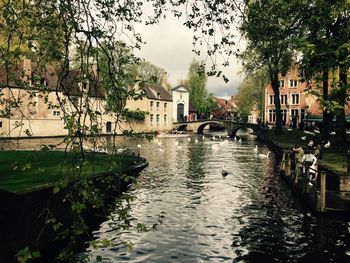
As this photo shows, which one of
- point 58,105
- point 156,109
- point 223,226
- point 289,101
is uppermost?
point 289,101

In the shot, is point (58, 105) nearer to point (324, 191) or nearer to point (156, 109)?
point (324, 191)

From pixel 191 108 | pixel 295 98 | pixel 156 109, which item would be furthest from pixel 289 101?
pixel 191 108

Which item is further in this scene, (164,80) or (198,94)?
(198,94)

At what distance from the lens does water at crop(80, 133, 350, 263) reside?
41.5 ft

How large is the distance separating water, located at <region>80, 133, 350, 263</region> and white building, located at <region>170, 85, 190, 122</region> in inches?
2950

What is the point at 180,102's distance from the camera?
10250 centimetres

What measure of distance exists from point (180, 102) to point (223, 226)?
8745 centimetres

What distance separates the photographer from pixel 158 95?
8994 centimetres

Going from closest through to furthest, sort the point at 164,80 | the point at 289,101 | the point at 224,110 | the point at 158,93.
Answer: the point at 289,101, the point at 158,93, the point at 164,80, the point at 224,110

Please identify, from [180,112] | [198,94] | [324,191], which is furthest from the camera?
[198,94]

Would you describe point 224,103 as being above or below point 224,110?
above

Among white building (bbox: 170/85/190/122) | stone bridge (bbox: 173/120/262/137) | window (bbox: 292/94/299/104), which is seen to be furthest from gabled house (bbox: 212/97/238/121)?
window (bbox: 292/94/299/104)

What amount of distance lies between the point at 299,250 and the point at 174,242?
4257mm

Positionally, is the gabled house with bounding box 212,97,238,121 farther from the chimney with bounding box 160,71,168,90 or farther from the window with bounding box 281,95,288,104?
the window with bounding box 281,95,288,104
